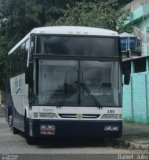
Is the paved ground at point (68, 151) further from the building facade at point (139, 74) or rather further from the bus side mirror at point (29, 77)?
the building facade at point (139, 74)

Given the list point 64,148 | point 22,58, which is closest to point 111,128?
point 64,148

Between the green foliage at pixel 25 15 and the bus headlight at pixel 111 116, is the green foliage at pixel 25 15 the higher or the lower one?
the higher one

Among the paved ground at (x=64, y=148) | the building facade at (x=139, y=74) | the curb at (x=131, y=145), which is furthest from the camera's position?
the building facade at (x=139, y=74)

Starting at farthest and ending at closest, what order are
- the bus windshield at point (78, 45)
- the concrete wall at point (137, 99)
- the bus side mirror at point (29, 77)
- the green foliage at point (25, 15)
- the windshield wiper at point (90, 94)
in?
the green foliage at point (25, 15) < the concrete wall at point (137, 99) < the bus windshield at point (78, 45) < the bus side mirror at point (29, 77) < the windshield wiper at point (90, 94)

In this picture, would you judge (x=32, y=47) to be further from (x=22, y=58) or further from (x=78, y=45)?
(x=22, y=58)

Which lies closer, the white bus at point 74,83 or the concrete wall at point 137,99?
the white bus at point 74,83

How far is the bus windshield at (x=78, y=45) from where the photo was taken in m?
17.3

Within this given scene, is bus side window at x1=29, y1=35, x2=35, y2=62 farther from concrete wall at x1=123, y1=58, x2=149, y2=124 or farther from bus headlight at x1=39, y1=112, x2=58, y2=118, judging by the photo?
concrete wall at x1=123, y1=58, x2=149, y2=124

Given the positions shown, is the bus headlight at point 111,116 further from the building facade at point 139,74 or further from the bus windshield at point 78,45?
the building facade at point 139,74

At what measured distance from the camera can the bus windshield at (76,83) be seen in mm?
16922

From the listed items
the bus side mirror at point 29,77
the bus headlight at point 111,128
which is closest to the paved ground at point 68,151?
the bus headlight at point 111,128

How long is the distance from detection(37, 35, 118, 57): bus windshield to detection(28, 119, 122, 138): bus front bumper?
2.03 meters

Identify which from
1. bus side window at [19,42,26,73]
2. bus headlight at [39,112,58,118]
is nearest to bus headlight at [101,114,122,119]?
bus headlight at [39,112,58,118]

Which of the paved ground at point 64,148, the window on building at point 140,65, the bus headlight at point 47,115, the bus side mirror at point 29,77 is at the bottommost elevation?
the paved ground at point 64,148
